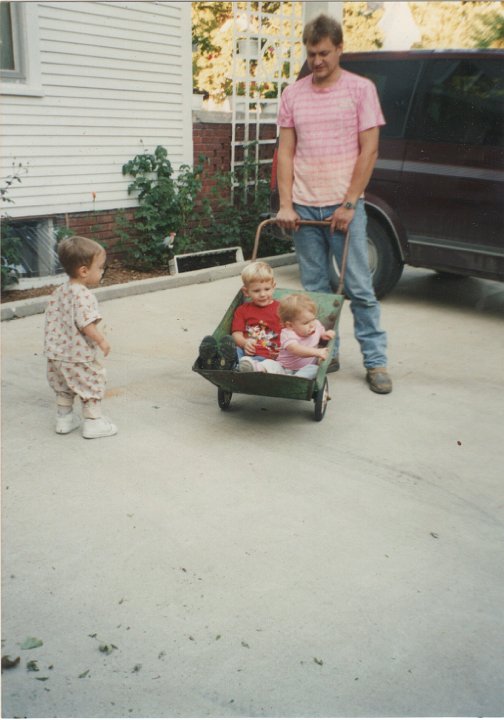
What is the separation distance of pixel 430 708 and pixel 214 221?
8.05m

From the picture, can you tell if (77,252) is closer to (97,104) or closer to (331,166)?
(331,166)

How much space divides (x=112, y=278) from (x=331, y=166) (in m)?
4.19

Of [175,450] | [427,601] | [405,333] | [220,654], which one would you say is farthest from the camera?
[405,333]

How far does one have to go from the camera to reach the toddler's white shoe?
175 inches

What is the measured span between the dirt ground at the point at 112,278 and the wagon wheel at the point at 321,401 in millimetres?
3953

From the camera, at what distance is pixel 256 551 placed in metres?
Result: 3.27

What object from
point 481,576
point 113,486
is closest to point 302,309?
point 113,486

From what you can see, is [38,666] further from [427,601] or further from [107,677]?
[427,601]

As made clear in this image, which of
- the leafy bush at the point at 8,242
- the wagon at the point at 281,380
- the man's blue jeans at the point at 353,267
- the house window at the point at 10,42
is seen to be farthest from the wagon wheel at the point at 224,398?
the house window at the point at 10,42

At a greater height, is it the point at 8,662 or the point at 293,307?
the point at 293,307

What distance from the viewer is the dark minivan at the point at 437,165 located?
21.9ft

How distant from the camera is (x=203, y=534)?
11.2 ft

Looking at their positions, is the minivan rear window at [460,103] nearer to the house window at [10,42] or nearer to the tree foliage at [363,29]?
the house window at [10,42]

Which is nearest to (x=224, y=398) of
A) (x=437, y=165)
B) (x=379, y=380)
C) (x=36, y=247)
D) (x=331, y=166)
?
(x=379, y=380)
